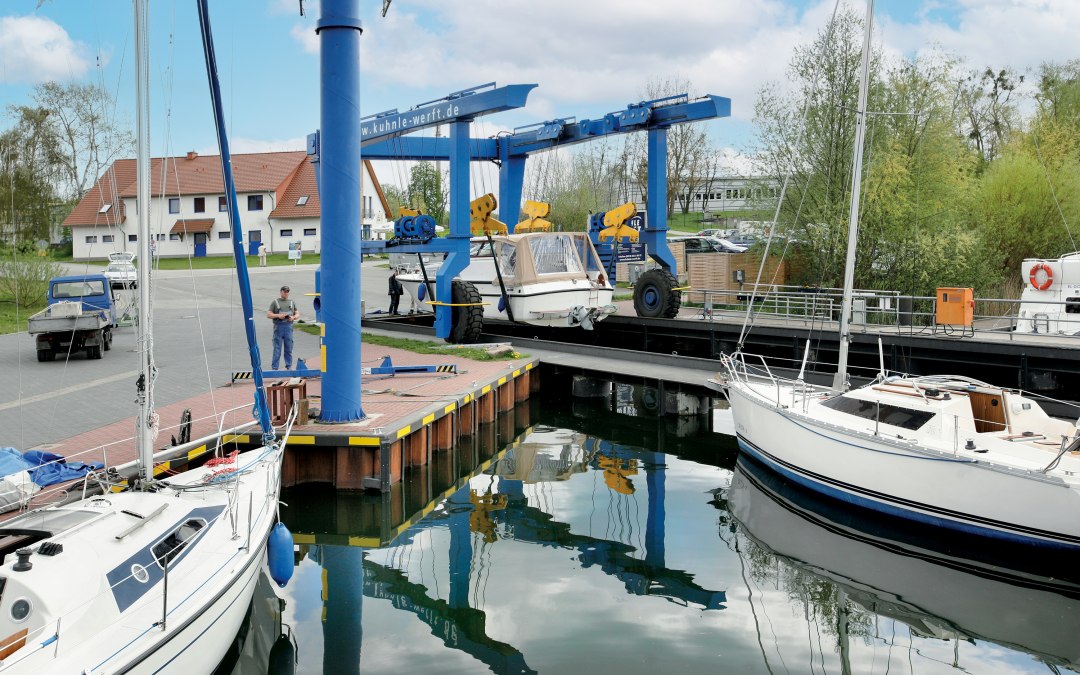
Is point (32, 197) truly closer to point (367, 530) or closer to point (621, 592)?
point (367, 530)

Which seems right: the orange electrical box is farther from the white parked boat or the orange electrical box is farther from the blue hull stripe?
the blue hull stripe

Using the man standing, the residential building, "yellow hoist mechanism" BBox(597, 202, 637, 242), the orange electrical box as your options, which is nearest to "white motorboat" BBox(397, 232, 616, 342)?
"yellow hoist mechanism" BBox(597, 202, 637, 242)

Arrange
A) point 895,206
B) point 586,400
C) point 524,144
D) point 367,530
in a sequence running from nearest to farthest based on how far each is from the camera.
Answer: point 367,530 → point 586,400 → point 524,144 → point 895,206

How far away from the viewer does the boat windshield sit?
6.95m

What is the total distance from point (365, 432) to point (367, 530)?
5.10ft

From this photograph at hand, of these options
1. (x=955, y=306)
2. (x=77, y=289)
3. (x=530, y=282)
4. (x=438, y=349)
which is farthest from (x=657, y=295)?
(x=77, y=289)

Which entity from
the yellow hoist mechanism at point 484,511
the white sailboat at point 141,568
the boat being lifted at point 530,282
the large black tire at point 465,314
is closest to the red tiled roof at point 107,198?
the white sailboat at point 141,568

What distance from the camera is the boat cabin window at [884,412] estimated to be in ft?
38.8

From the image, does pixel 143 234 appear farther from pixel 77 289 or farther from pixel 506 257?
pixel 77 289

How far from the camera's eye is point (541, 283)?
2131 cm

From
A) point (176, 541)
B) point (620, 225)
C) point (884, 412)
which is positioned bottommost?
point (176, 541)

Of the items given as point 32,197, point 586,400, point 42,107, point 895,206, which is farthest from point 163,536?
point 895,206

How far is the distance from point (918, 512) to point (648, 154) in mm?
12804

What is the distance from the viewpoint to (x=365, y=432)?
12812 mm
